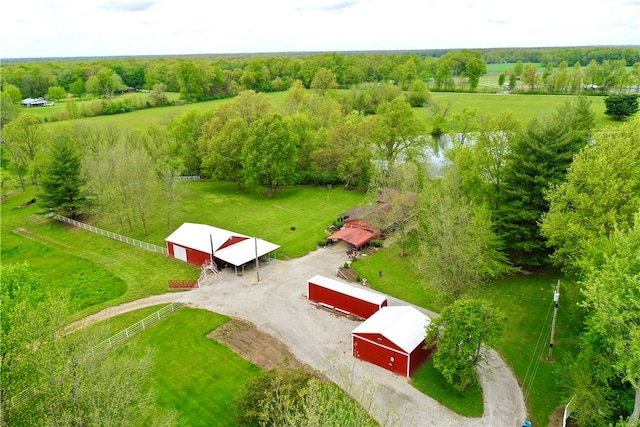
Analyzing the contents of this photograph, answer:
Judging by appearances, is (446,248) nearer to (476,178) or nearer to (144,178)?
(476,178)

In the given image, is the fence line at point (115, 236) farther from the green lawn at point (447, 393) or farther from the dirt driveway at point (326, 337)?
the green lawn at point (447, 393)

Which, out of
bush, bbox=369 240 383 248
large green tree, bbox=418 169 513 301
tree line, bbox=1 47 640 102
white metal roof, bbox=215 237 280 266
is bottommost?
bush, bbox=369 240 383 248

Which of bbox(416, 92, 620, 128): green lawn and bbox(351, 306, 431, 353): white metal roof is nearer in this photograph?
bbox(351, 306, 431, 353): white metal roof

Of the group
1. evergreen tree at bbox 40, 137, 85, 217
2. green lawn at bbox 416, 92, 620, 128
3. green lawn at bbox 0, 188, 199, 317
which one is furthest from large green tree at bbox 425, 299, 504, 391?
green lawn at bbox 416, 92, 620, 128

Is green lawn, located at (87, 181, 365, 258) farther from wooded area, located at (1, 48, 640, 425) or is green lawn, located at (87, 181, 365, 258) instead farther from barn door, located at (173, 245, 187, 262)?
barn door, located at (173, 245, 187, 262)

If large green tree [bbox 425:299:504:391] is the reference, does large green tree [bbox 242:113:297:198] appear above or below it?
above

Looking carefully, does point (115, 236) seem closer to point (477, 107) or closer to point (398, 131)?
point (398, 131)

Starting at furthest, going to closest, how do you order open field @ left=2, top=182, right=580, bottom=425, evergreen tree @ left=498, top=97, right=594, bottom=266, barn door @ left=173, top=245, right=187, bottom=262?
barn door @ left=173, top=245, right=187, bottom=262, evergreen tree @ left=498, top=97, right=594, bottom=266, open field @ left=2, top=182, right=580, bottom=425

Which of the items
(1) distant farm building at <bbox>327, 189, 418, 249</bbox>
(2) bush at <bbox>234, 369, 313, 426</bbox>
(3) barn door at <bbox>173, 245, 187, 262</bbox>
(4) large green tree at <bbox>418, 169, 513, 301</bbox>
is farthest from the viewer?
(3) barn door at <bbox>173, 245, 187, 262</bbox>
